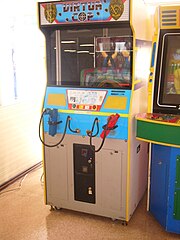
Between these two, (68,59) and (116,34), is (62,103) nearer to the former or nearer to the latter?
(68,59)

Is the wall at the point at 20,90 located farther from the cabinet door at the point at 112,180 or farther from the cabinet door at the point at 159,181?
the cabinet door at the point at 159,181

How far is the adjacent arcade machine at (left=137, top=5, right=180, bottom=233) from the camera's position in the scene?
2.36m

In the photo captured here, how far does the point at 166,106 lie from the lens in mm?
2461

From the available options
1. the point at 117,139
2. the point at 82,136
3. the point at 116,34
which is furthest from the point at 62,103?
the point at 116,34

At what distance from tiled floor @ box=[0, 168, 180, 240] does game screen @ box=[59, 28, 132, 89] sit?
48.4 inches

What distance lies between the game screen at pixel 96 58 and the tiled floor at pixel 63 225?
1.23 m

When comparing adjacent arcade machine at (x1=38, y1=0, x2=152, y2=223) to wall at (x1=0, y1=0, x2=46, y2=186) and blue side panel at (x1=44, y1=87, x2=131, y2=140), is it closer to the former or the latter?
blue side panel at (x1=44, y1=87, x2=131, y2=140)

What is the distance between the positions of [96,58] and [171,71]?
0.68m

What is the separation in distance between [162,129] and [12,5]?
2.22m

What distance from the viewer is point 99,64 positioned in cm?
273

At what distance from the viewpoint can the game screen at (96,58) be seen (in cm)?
259

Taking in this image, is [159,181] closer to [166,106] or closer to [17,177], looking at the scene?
[166,106]

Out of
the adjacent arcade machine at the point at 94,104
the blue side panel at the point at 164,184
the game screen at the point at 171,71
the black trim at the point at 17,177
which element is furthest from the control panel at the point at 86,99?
the black trim at the point at 17,177

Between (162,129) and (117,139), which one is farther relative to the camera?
(117,139)
